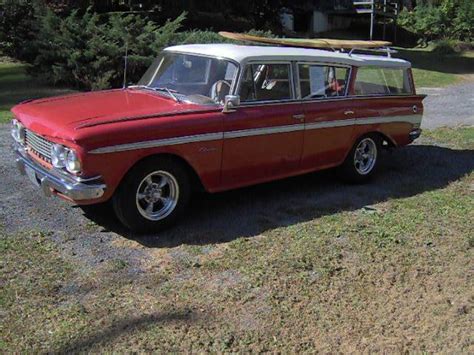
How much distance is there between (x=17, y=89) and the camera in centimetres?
1313

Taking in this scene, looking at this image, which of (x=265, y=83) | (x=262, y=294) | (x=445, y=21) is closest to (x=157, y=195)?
(x=262, y=294)

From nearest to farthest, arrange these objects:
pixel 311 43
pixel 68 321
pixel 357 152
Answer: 1. pixel 68 321
2. pixel 357 152
3. pixel 311 43

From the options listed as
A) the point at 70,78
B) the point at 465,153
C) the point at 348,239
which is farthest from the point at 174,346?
the point at 70,78

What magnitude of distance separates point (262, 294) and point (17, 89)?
10.8m

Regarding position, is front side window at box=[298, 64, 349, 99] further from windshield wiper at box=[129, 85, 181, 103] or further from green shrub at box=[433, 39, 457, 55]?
green shrub at box=[433, 39, 457, 55]

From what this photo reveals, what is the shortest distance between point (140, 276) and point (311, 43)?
14.0 ft

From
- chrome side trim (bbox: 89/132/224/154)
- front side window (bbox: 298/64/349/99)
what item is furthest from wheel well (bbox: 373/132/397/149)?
chrome side trim (bbox: 89/132/224/154)

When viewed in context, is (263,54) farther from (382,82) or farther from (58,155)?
(58,155)

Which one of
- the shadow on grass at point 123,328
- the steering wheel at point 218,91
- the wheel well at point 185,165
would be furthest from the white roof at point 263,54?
the shadow on grass at point 123,328

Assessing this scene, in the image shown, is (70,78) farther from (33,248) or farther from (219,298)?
(219,298)

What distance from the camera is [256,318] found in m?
3.69

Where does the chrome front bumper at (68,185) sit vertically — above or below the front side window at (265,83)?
below

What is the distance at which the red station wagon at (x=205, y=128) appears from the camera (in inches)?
180

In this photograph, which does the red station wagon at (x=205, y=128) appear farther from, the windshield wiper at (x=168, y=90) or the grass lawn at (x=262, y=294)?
the grass lawn at (x=262, y=294)
